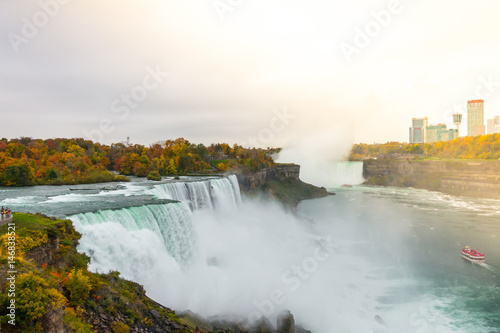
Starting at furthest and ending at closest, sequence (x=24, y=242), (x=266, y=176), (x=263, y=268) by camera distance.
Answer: (x=266, y=176)
(x=263, y=268)
(x=24, y=242)

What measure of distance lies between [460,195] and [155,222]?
63.5 metres

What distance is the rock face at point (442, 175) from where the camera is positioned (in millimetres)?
60219

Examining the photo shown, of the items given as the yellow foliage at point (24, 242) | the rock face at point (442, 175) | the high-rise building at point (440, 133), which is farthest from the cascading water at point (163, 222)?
the high-rise building at point (440, 133)

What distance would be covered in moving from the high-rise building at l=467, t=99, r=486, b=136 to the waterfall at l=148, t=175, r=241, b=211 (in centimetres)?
15425

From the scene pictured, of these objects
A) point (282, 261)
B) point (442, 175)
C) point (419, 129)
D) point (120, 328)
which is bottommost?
point (282, 261)

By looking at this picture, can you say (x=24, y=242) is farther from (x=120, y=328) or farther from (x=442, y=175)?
(x=442, y=175)

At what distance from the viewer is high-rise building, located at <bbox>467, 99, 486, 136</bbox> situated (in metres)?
144

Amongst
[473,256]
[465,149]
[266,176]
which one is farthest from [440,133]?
[473,256]

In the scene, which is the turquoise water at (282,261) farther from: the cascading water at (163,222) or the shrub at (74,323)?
the shrub at (74,323)

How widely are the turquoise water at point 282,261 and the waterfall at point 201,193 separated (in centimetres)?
11

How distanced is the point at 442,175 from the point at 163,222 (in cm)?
7329

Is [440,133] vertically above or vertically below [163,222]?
above

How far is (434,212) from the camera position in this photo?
4228cm

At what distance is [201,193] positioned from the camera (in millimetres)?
28297
